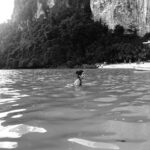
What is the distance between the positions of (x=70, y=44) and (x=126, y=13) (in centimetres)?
1951

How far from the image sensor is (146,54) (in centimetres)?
6353

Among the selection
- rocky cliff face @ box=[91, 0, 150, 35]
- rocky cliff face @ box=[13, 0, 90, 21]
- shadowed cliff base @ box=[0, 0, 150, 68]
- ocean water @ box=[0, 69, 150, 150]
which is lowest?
ocean water @ box=[0, 69, 150, 150]

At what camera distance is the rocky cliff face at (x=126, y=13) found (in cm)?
7406

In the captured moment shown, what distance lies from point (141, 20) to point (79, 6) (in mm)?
34981

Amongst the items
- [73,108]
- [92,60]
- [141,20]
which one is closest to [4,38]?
[92,60]

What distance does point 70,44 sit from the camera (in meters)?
89.1

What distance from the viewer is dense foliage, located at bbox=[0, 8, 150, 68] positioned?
2993 inches

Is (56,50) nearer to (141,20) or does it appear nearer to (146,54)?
(141,20)

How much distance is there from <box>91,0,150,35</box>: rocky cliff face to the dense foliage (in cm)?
222

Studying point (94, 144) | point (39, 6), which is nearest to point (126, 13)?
point (39, 6)

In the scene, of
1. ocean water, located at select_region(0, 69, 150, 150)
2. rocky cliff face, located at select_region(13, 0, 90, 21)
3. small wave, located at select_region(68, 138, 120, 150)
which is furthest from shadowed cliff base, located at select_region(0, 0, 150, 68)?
small wave, located at select_region(68, 138, 120, 150)

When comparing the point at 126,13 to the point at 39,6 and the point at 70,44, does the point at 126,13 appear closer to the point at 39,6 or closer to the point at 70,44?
the point at 70,44

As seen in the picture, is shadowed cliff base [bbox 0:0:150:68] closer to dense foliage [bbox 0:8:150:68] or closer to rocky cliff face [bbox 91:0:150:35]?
dense foliage [bbox 0:8:150:68]

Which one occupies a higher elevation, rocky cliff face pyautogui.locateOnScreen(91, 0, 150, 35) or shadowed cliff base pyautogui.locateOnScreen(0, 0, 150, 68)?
rocky cliff face pyautogui.locateOnScreen(91, 0, 150, 35)
